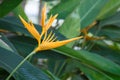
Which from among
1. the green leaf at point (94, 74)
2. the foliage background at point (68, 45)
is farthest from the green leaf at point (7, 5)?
the green leaf at point (94, 74)

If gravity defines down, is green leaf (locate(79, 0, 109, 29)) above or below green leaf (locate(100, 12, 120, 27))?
above

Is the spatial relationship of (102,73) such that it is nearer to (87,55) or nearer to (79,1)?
(87,55)

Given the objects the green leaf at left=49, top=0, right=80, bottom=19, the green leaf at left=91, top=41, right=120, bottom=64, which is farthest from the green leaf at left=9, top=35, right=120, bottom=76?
the green leaf at left=91, top=41, right=120, bottom=64

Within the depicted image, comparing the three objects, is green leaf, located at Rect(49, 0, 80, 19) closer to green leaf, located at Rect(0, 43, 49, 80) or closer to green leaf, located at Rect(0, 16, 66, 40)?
green leaf, located at Rect(0, 16, 66, 40)

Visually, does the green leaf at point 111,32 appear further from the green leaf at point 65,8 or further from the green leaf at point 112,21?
the green leaf at point 65,8

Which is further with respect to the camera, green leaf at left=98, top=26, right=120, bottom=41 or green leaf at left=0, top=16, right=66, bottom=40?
green leaf at left=98, top=26, right=120, bottom=41

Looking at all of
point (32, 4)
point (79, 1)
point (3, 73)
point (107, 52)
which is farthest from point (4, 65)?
point (32, 4)

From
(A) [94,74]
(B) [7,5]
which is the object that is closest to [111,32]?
(A) [94,74]

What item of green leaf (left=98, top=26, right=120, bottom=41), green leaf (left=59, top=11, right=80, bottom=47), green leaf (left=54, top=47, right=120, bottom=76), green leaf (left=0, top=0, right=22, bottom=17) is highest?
green leaf (left=0, top=0, right=22, bottom=17)
